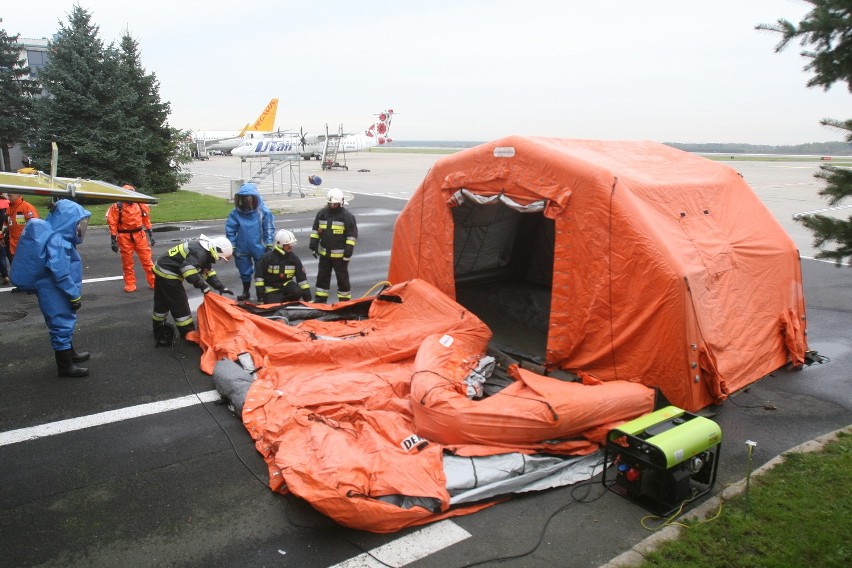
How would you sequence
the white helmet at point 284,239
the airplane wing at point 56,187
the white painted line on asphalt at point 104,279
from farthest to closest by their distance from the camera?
the white painted line on asphalt at point 104,279 → the white helmet at point 284,239 → the airplane wing at point 56,187

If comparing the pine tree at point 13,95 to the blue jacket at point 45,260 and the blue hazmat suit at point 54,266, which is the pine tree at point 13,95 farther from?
the blue jacket at point 45,260

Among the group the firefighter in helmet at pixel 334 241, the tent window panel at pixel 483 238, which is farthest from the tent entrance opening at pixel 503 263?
the firefighter in helmet at pixel 334 241

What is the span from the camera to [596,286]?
5984 mm

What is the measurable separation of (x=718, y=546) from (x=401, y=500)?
2.08 meters

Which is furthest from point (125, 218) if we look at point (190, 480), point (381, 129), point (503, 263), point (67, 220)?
point (381, 129)

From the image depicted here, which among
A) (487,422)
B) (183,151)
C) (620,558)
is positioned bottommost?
(620,558)

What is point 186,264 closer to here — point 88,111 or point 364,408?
point 364,408

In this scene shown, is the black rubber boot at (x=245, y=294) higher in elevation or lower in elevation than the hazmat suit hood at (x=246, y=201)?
lower

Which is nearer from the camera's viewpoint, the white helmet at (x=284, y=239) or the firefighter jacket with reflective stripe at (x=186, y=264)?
the firefighter jacket with reflective stripe at (x=186, y=264)

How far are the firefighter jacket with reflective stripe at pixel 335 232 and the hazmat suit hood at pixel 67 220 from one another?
3.20 m

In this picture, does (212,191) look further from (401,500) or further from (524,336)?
(401,500)

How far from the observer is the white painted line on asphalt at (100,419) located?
5305 millimetres

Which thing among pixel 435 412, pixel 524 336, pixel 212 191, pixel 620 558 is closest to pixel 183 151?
pixel 212 191

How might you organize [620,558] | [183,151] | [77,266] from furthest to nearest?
[183,151] → [77,266] → [620,558]
